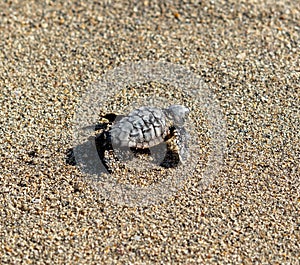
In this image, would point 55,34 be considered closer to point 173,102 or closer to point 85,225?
point 173,102

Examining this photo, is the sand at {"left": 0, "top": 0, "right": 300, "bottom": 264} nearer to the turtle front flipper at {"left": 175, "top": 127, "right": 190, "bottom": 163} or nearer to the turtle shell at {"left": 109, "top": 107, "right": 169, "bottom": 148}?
the turtle front flipper at {"left": 175, "top": 127, "right": 190, "bottom": 163}

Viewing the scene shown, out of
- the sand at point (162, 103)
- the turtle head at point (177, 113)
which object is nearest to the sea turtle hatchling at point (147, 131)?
the turtle head at point (177, 113)

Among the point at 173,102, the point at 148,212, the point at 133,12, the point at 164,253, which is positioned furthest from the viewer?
the point at 133,12

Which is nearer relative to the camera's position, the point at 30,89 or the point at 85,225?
the point at 85,225

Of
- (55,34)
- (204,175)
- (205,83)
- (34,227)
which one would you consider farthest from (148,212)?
(55,34)

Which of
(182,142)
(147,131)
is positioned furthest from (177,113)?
(147,131)

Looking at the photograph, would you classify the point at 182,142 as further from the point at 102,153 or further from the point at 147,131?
the point at 102,153

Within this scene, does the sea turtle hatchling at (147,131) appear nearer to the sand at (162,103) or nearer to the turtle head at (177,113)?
the turtle head at (177,113)
